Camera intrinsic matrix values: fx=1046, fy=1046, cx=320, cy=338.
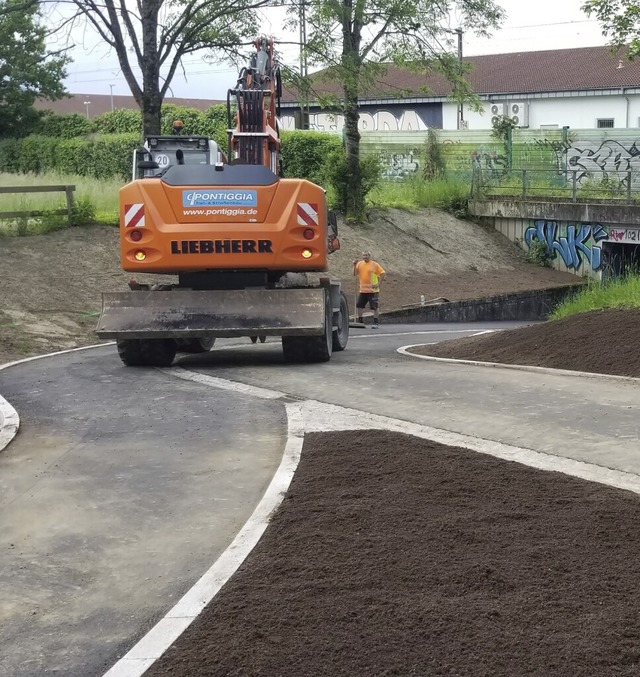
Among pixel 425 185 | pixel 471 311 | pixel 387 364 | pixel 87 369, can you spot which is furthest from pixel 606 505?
pixel 425 185

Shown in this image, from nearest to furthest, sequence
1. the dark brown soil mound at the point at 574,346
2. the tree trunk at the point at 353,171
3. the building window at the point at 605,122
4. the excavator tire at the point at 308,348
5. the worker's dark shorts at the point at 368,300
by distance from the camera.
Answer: the dark brown soil mound at the point at 574,346 → the excavator tire at the point at 308,348 → the worker's dark shorts at the point at 368,300 → the tree trunk at the point at 353,171 → the building window at the point at 605,122

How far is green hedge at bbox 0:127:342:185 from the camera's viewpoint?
35.2 m

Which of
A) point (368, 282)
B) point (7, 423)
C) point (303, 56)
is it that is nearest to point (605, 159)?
point (303, 56)

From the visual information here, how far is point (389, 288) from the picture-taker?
29.1m

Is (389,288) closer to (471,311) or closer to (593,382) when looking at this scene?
(471,311)

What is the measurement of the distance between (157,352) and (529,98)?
46047 mm

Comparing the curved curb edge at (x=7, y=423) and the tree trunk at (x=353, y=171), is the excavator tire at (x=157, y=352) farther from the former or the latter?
the tree trunk at (x=353, y=171)

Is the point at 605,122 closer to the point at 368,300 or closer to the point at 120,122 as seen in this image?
the point at 120,122

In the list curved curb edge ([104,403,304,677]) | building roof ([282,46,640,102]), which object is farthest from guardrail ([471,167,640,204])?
curved curb edge ([104,403,304,677])

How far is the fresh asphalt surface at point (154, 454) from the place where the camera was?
5.46 metres

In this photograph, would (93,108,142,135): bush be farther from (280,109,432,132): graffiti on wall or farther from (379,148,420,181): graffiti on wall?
(280,109,432,132): graffiti on wall

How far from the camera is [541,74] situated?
59.2m

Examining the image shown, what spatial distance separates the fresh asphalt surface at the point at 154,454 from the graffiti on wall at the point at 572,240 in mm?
18770

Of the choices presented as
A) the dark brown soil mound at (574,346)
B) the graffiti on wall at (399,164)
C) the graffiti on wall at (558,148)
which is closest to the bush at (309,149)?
the graffiti on wall at (399,164)
